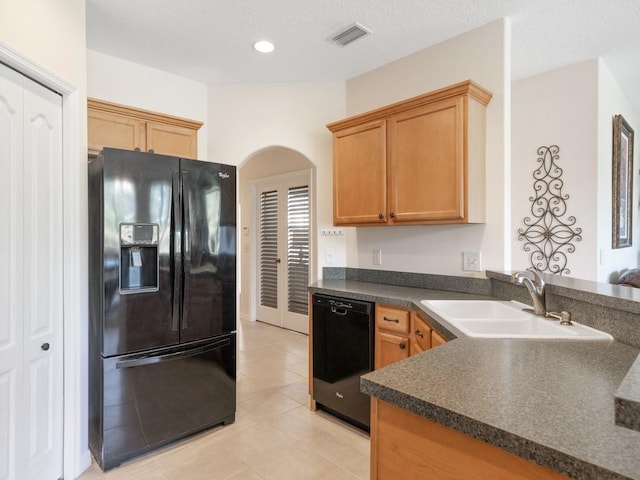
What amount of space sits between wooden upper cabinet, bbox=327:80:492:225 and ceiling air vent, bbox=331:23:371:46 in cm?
54

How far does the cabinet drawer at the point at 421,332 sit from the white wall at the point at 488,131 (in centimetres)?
71

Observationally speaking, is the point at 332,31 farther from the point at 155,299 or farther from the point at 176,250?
the point at 155,299

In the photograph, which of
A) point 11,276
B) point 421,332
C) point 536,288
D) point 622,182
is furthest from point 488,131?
point 11,276

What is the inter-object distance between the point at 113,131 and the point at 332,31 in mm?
1695

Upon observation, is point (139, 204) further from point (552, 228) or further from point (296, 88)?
point (552, 228)

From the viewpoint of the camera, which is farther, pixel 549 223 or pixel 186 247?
pixel 549 223

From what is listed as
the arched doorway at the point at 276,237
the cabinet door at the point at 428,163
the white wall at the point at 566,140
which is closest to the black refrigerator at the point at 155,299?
the cabinet door at the point at 428,163

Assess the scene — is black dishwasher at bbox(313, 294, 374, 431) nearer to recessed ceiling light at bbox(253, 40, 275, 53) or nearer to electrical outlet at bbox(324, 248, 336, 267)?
electrical outlet at bbox(324, 248, 336, 267)

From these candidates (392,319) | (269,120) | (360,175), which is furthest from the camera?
(269,120)

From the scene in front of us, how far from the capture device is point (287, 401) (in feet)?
9.93

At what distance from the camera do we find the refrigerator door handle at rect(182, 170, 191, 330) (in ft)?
7.72

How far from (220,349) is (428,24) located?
8.55ft

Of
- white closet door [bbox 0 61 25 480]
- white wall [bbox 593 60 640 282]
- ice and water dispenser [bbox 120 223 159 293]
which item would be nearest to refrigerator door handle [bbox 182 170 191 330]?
ice and water dispenser [bbox 120 223 159 293]

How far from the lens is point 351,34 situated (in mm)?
2633
